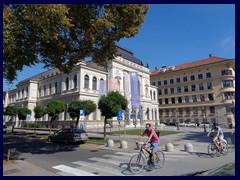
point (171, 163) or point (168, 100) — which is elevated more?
point (168, 100)

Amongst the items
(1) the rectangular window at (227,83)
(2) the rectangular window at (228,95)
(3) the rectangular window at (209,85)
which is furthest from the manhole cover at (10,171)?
(3) the rectangular window at (209,85)

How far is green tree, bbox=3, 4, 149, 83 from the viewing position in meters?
7.59

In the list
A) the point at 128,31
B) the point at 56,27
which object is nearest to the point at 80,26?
the point at 56,27

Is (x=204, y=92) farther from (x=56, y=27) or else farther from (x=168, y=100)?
(x=56, y=27)

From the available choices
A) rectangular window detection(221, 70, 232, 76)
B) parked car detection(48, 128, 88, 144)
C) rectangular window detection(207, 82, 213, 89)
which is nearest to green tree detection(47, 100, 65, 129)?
parked car detection(48, 128, 88, 144)

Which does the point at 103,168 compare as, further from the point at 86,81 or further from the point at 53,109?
the point at 86,81

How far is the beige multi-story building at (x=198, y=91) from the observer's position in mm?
49781

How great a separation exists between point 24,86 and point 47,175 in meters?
53.4

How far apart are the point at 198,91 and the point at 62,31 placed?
5295 cm

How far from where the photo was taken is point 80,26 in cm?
1026

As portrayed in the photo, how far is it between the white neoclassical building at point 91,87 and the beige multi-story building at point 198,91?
23.6 ft

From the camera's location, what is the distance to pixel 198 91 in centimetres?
5544

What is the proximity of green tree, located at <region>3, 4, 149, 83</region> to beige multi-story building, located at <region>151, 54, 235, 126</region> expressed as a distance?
40935mm
